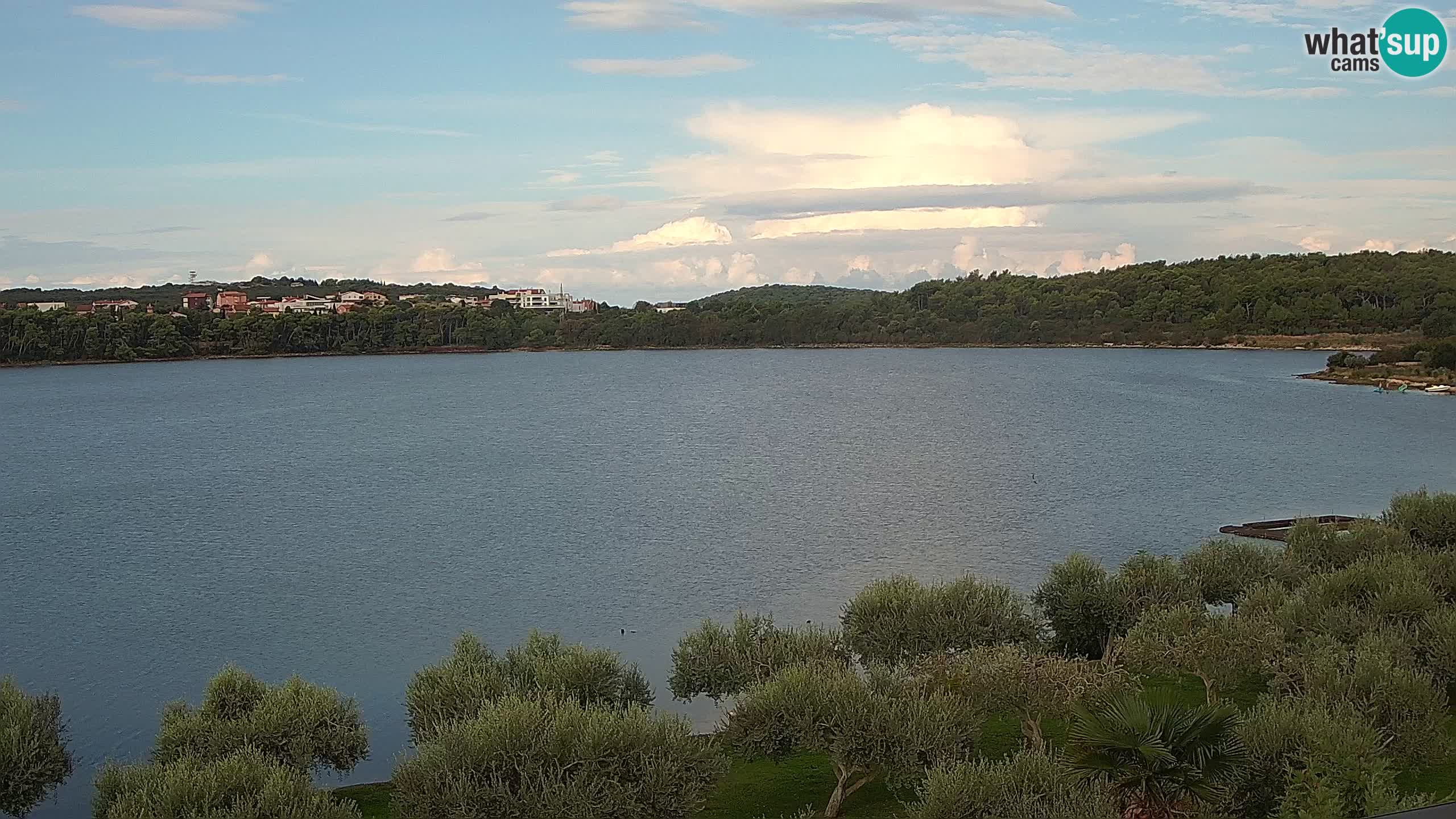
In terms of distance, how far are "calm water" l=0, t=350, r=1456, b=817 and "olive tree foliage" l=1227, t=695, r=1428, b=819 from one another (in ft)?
37.1

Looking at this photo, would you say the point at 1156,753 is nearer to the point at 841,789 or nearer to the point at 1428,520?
the point at 841,789

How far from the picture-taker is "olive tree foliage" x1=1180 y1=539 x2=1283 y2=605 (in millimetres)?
20281

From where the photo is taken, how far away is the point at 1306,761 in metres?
10.7

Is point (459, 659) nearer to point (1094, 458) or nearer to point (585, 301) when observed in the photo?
point (1094, 458)

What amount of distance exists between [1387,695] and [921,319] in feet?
477

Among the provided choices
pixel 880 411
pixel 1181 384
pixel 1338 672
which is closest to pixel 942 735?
pixel 1338 672

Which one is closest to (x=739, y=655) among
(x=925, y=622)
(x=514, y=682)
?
(x=925, y=622)

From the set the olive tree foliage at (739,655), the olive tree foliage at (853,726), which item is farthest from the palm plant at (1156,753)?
the olive tree foliage at (739,655)

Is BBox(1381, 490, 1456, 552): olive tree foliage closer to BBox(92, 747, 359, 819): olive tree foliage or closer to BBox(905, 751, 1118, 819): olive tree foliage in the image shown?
BBox(905, 751, 1118, 819): olive tree foliage

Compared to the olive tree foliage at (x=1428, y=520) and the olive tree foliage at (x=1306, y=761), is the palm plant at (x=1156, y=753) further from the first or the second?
the olive tree foliage at (x=1428, y=520)

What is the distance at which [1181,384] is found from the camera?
88938 millimetres

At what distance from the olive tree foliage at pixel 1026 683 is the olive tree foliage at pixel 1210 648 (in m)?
0.80

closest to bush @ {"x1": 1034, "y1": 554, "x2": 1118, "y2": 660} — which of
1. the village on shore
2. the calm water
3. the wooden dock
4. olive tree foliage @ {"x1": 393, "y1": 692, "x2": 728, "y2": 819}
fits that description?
the calm water

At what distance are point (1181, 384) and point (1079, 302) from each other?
62964 millimetres
